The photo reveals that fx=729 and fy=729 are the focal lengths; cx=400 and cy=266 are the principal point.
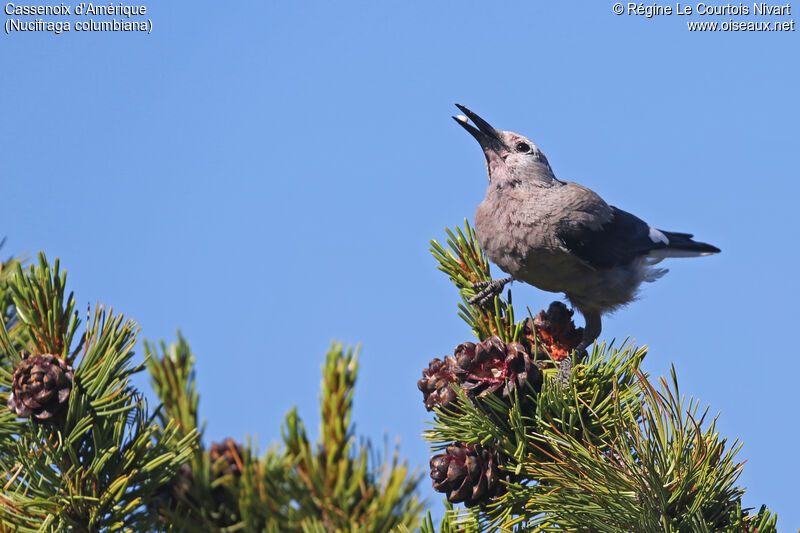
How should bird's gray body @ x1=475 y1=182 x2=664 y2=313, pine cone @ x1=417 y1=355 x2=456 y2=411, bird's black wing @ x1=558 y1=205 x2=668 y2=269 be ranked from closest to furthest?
pine cone @ x1=417 y1=355 x2=456 y2=411, bird's gray body @ x1=475 y1=182 x2=664 y2=313, bird's black wing @ x1=558 y1=205 x2=668 y2=269

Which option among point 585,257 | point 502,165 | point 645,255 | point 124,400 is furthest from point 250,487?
point 645,255

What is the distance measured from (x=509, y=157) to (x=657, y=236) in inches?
57.5

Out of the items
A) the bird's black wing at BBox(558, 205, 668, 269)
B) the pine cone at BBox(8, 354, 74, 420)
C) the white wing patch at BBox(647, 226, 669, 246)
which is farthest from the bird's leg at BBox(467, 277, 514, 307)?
the white wing patch at BBox(647, 226, 669, 246)

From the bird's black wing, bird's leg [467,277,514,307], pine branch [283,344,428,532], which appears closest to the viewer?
pine branch [283,344,428,532]

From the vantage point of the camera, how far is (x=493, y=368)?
2.79 meters

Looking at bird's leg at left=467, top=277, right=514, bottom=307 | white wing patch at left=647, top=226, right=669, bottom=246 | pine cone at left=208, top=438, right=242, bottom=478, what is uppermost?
white wing patch at left=647, top=226, right=669, bottom=246

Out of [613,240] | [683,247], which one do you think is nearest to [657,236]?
[683,247]

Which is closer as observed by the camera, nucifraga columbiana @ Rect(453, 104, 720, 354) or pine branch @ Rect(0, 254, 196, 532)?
pine branch @ Rect(0, 254, 196, 532)

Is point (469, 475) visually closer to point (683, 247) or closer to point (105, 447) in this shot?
point (105, 447)

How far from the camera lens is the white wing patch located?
5749 millimetres

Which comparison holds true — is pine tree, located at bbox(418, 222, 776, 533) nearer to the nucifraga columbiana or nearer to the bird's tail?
the nucifraga columbiana

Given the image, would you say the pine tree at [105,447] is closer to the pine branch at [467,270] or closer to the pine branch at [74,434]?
the pine branch at [74,434]

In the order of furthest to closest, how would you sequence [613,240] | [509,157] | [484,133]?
[484,133] → [509,157] → [613,240]

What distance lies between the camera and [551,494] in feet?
7.59
